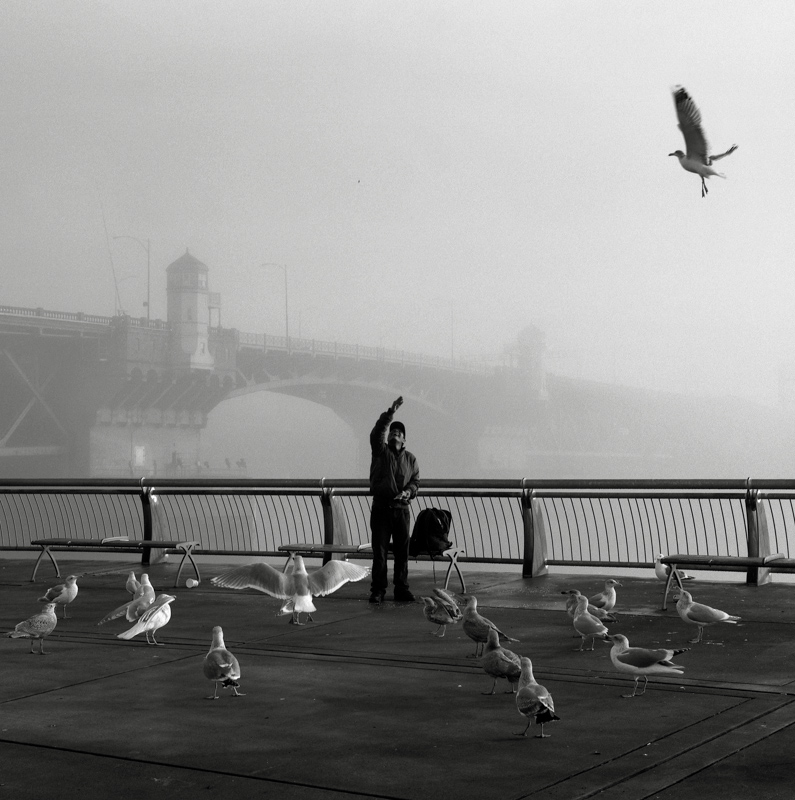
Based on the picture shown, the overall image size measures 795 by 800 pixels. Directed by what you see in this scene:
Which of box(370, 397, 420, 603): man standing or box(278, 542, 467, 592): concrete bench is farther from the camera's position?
box(278, 542, 467, 592): concrete bench

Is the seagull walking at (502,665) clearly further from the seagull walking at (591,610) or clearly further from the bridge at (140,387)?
the bridge at (140,387)

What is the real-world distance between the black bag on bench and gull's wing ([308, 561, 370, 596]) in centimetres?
105

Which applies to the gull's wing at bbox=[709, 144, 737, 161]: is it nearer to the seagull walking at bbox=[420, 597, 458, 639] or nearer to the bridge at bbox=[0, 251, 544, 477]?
the seagull walking at bbox=[420, 597, 458, 639]

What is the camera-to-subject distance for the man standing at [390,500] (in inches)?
461

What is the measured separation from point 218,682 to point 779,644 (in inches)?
171

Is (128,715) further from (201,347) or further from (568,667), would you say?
(201,347)

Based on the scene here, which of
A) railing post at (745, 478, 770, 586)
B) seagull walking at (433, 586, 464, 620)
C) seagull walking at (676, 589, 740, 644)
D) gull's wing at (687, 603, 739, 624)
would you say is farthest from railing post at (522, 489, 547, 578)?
gull's wing at (687, 603, 739, 624)

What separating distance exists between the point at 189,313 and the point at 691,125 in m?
103

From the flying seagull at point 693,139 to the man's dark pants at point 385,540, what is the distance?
4685mm

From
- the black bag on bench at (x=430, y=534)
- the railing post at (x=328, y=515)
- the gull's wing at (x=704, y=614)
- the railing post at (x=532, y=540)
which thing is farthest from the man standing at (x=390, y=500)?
the gull's wing at (x=704, y=614)

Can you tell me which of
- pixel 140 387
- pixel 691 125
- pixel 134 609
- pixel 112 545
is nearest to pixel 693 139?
pixel 691 125

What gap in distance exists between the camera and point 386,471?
11.7m

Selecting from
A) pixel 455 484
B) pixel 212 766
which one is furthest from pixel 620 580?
pixel 212 766

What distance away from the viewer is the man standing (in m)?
11.7
